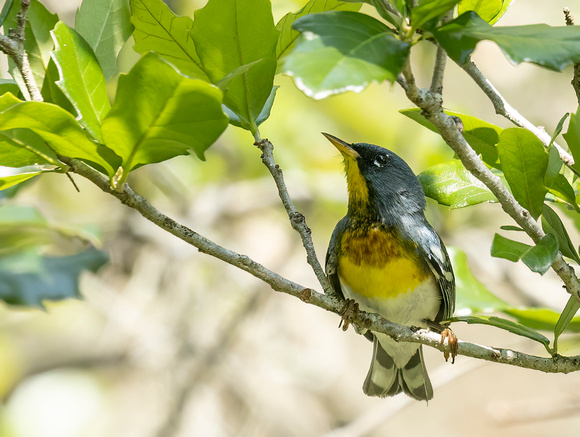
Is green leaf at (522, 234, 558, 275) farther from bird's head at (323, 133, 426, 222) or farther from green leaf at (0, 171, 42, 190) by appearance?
bird's head at (323, 133, 426, 222)

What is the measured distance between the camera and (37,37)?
1762mm

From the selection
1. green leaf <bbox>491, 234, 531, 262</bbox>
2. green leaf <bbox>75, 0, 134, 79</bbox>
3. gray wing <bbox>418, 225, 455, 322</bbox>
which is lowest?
green leaf <bbox>75, 0, 134, 79</bbox>

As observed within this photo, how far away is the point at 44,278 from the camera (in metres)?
2.93

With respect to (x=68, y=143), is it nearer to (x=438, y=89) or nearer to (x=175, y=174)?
(x=438, y=89)

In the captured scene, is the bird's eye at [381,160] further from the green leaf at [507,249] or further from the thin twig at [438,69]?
the thin twig at [438,69]

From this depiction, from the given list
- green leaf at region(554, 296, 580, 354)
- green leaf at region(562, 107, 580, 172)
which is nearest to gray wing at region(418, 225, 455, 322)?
green leaf at region(554, 296, 580, 354)

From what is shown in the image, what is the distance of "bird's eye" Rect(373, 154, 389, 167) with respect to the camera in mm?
3281

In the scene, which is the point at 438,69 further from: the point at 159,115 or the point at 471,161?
the point at 159,115

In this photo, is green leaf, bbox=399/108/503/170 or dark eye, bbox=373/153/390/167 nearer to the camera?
green leaf, bbox=399/108/503/170

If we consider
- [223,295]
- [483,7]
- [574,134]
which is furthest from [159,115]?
[223,295]

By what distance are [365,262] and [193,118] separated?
165cm

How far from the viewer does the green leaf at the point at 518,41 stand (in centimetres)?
131

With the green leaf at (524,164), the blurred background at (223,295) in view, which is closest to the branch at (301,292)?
the green leaf at (524,164)

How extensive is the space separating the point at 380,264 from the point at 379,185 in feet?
1.38
